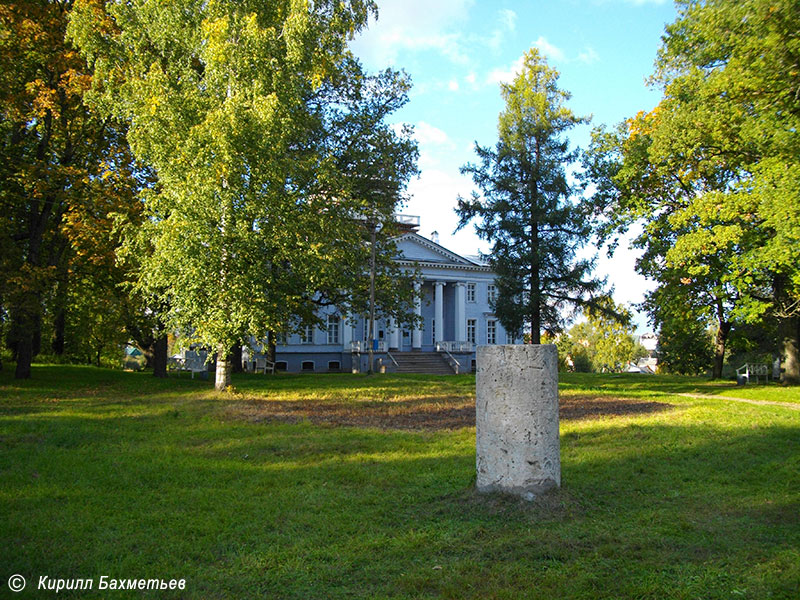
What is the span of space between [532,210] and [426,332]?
82.0 ft

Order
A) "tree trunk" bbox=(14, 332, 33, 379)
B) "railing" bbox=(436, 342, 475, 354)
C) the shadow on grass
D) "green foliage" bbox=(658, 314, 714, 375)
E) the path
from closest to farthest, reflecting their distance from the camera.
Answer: the shadow on grass, the path, "tree trunk" bbox=(14, 332, 33, 379), "green foliage" bbox=(658, 314, 714, 375), "railing" bbox=(436, 342, 475, 354)

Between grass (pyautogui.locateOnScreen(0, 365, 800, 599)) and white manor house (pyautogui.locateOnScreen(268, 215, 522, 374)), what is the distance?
1096 inches

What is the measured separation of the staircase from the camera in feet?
129

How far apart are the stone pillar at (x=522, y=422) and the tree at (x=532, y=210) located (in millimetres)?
19845

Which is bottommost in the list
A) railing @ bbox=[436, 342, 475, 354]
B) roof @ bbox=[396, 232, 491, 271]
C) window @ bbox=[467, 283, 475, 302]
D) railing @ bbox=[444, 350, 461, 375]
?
railing @ bbox=[444, 350, 461, 375]

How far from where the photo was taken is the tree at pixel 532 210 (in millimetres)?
25766

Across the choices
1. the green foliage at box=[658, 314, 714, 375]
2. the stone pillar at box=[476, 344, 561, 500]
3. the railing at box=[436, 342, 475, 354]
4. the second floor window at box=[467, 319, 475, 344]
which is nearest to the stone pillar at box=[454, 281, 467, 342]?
the second floor window at box=[467, 319, 475, 344]

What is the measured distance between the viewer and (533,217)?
2567 cm

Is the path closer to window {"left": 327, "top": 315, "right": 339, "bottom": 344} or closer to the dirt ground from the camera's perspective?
the dirt ground

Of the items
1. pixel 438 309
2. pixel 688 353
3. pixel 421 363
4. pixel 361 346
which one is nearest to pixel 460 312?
pixel 438 309

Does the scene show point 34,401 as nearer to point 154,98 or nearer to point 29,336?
point 29,336

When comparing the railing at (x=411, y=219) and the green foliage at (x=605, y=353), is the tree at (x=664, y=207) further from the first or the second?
the green foliage at (x=605, y=353)

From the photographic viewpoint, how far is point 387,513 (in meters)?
5.80

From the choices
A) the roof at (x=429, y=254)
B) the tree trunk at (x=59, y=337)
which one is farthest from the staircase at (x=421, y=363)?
the tree trunk at (x=59, y=337)
